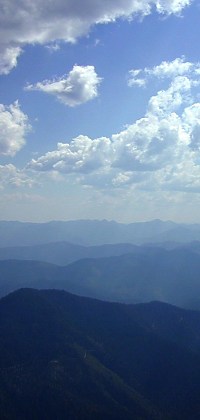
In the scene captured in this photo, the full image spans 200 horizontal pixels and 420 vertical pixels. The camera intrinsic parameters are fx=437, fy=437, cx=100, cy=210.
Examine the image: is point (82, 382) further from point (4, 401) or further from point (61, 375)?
point (4, 401)

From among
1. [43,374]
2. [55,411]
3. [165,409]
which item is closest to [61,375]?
[43,374]

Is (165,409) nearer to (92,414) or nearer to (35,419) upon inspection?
(92,414)

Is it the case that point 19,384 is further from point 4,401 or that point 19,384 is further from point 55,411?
point 55,411

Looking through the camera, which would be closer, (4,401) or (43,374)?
(4,401)

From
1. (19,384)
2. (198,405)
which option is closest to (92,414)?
(19,384)

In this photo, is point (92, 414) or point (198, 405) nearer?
point (92, 414)

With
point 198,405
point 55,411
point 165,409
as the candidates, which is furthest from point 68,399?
point 198,405

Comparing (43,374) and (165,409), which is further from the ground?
(43,374)

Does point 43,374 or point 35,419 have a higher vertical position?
point 43,374
